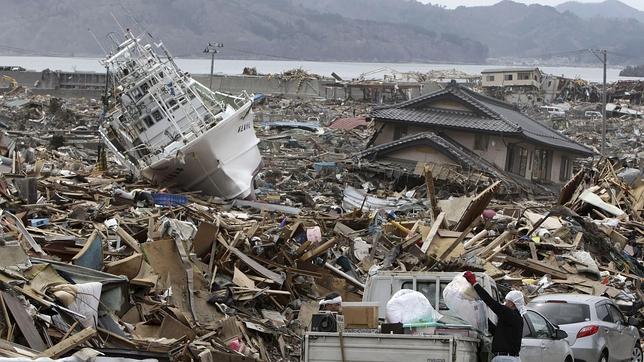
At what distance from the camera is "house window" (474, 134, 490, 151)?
3962 centimetres

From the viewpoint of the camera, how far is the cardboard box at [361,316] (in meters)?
10.1

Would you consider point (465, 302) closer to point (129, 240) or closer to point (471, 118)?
point (129, 240)

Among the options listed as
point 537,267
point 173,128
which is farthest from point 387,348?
point 173,128

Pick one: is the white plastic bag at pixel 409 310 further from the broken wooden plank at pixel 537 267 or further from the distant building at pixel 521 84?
the distant building at pixel 521 84

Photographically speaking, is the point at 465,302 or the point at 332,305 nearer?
the point at 465,302

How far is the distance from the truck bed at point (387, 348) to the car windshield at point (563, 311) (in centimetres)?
486

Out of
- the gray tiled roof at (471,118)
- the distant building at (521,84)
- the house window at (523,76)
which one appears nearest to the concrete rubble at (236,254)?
the gray tiled roof at (471,118)

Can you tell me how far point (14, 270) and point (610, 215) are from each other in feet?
57.2

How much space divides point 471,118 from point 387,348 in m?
31.5

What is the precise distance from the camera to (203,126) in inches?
1153

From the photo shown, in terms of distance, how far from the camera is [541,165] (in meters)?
41.4

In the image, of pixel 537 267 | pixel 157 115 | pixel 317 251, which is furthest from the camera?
pixel 157 115

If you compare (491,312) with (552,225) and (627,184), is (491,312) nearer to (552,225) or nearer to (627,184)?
(552,225)

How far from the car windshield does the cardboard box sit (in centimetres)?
470
